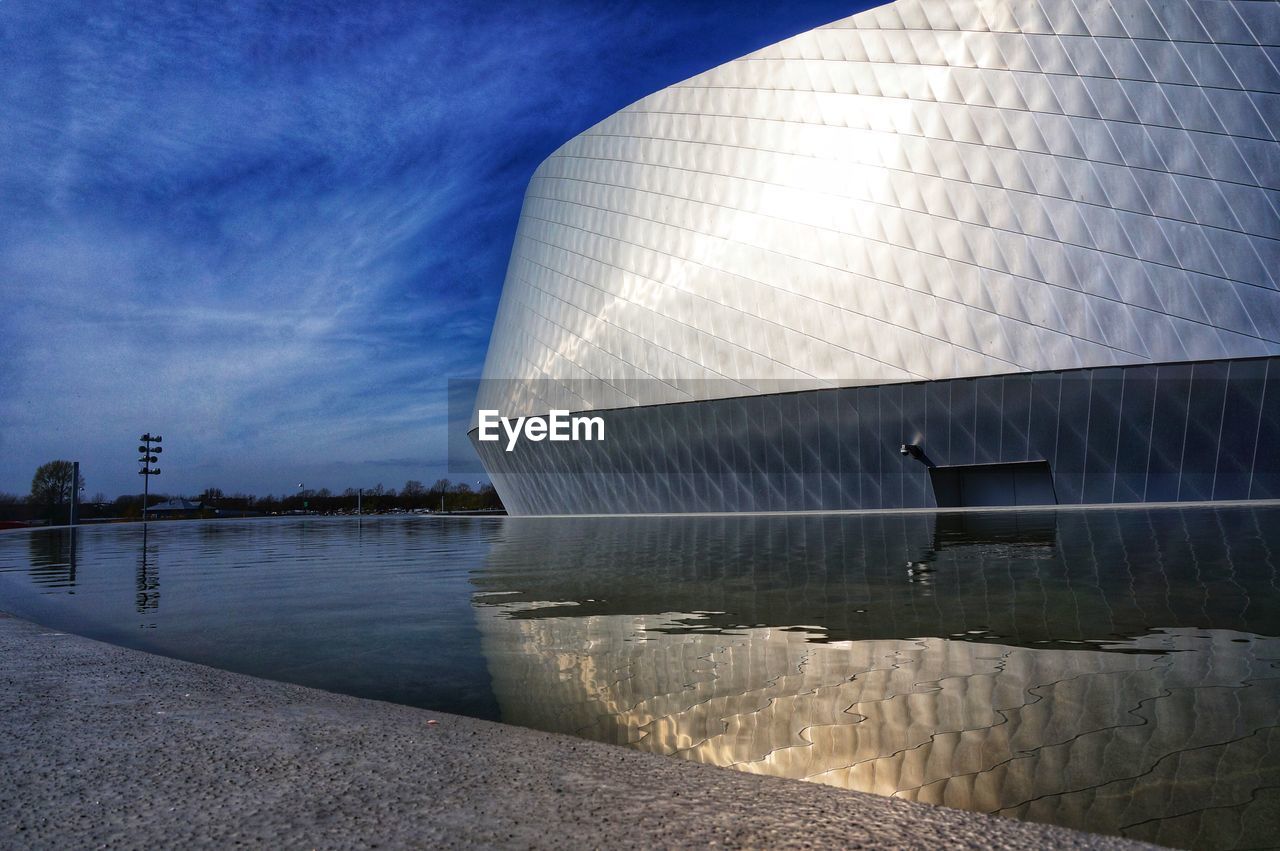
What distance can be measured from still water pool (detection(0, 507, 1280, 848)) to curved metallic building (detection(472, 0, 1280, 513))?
41.8ft

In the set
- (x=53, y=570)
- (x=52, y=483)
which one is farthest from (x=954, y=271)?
(x=52, y=483)

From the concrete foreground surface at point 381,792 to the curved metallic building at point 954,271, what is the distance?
22232mm

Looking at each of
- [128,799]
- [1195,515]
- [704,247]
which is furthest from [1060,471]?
[128,799]

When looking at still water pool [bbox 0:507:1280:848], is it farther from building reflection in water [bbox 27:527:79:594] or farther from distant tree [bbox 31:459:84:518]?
distant tree [bbox 31:459:84:518]

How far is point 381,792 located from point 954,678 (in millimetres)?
2755

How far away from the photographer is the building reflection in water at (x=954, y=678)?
8.14 ft

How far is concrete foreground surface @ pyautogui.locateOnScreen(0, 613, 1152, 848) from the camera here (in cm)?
192

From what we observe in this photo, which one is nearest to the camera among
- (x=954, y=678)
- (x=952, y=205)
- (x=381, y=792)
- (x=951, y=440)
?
(x=381, y=792)

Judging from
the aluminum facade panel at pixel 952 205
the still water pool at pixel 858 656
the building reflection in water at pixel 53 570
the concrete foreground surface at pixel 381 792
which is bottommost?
the building reflection in water at pixel 53 570

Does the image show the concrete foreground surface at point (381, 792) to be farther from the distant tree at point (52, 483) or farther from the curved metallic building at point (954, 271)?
the distant tree at point (52, 483)

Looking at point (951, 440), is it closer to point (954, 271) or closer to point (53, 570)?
point (954, 271)

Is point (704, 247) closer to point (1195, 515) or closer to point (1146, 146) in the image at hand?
point (1146, 146)

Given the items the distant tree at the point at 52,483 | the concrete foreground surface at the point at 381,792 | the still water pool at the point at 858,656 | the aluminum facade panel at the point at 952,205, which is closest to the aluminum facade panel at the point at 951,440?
the aluminum facade panel at the point at 952,205

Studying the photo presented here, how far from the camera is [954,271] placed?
76.1 feet
